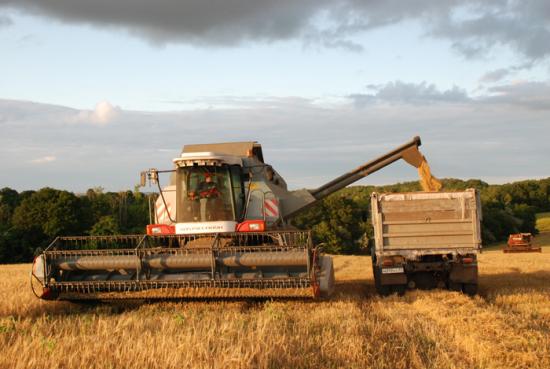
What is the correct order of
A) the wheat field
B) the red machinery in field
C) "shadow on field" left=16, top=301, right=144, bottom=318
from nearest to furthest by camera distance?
the wheat field → "shadow on field" left=16, top=301, right=144, bottom=318 → the red machinery in field

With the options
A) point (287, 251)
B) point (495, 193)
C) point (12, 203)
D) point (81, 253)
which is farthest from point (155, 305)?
point (495, 193)

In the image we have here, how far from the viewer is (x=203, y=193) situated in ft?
33.2

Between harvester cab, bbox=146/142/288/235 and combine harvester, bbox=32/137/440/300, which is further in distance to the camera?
harvester cab, bbox=146/142/288/235

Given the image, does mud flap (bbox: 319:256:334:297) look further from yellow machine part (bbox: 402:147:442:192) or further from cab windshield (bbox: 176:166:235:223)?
yellow machine part (bbox: 402:147:442:192)

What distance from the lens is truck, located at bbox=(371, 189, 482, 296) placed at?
9.82 m

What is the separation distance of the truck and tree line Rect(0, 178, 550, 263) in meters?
25.8

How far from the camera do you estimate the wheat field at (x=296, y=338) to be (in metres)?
4.31

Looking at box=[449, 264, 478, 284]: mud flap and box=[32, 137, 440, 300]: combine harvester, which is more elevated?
box=[32, 137, 440, 300]: combine harvester

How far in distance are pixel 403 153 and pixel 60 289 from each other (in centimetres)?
788

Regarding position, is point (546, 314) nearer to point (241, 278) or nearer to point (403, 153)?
point (241, 278)

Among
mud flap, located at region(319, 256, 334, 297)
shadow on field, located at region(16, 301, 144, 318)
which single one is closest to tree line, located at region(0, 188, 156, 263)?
shadow on field, located at region(16, 301, 144, 318)

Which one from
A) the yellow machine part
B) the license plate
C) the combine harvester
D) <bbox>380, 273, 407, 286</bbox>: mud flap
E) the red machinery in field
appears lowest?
the red machinery in field

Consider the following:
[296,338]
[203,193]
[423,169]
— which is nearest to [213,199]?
[203,193]

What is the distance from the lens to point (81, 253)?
8625mm
